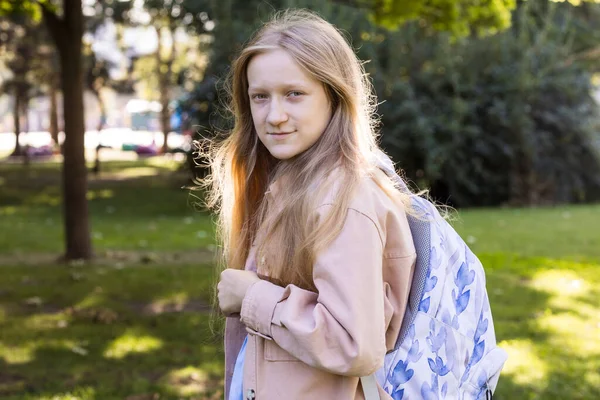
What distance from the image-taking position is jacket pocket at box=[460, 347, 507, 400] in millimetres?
1835

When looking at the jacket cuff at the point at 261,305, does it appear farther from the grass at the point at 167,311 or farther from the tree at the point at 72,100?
the tree at the point at 72,100

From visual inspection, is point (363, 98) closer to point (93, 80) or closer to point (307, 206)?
point (307, 206)

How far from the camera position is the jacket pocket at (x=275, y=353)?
1675 mm

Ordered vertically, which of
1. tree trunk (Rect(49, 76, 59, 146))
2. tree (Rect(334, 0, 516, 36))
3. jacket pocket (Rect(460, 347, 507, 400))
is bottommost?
tree trunk (Rect(49, 76, 59, 146))

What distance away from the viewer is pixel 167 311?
6.57m

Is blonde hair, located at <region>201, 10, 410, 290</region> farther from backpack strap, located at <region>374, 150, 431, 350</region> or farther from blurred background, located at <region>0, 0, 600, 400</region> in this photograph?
blurred background, located at <region>0, 0, 600, 400</region>

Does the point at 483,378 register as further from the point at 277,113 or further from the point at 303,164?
the point at 277,113

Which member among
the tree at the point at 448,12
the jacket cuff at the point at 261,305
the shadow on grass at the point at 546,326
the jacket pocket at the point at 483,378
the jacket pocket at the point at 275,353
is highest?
the tree at the point at 448,12

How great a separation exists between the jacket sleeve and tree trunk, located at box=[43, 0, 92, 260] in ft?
24.8

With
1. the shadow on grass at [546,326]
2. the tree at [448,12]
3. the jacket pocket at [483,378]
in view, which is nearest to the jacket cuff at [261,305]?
the jacket pocket at [483,378]

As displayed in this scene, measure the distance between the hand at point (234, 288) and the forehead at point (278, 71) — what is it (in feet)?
1.48

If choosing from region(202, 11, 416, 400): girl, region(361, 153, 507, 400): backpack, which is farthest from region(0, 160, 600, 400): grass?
region(361, 153, 507, 400): backpack

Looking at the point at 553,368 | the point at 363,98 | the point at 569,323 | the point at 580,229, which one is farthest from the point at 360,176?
the point at 580,229

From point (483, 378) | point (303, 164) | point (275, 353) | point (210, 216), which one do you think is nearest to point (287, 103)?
point (303, 164)
